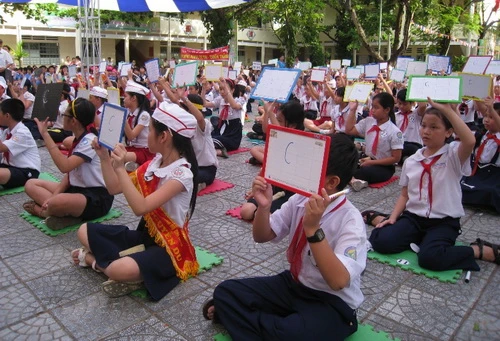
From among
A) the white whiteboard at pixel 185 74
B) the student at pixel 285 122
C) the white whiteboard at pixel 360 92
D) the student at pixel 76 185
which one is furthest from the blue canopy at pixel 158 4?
the student at pixel 76 185

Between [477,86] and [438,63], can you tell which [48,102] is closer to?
[477,86]

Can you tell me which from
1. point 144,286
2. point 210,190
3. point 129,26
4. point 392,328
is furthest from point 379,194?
point 129,26

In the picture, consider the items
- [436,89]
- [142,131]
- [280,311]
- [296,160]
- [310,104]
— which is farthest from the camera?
[310,104]

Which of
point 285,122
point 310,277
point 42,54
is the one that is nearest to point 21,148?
point 285,122

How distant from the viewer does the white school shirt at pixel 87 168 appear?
3998 mm

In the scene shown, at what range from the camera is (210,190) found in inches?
219

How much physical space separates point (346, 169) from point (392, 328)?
122cm

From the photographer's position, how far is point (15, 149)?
514 centimetres

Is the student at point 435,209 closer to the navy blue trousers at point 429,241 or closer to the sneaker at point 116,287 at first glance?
the navy blue trousers at point 429,241

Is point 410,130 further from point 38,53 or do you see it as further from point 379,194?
point 38,53

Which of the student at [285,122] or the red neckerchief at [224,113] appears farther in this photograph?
the red neckerchief at [224,113]

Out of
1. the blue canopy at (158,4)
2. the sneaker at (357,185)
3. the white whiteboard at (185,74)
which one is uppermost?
the blue canopy at (158,4)

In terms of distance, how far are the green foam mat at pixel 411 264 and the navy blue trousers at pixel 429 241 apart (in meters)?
0.04

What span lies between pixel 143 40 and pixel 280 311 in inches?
1283
